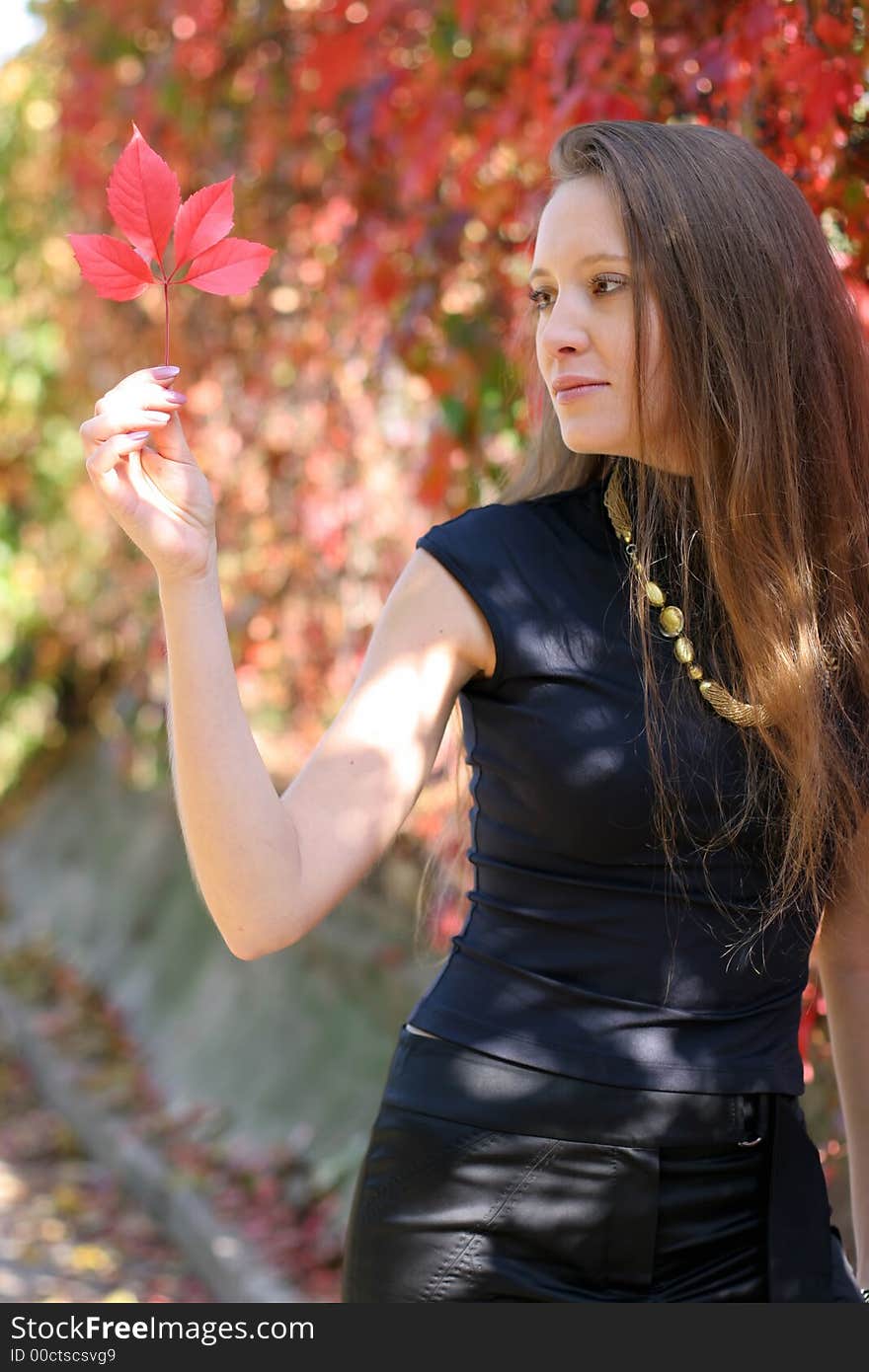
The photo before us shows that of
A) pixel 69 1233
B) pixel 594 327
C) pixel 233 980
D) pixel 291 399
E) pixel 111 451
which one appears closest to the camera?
pixel 111 451

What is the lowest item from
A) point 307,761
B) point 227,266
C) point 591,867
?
point 591,867

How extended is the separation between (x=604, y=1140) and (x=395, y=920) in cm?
296

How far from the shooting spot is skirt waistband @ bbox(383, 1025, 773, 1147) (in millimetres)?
1466

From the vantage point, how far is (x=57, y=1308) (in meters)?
1.85

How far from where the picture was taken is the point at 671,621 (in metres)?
1.55

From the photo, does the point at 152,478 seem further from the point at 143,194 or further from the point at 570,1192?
the point at 570,1192

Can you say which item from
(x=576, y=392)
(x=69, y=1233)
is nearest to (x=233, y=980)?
(x=69, y=1233)

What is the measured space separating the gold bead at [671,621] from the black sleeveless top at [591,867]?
0.6 inches

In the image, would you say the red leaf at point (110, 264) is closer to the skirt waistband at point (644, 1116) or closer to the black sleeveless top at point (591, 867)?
the black sleeveless top at point (591, 867)

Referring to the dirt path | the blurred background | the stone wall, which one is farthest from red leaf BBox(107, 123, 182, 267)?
the dirt path

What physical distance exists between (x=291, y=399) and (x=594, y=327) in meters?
3.31

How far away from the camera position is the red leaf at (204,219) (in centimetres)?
132

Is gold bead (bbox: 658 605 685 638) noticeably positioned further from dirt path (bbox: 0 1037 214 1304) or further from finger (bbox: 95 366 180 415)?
dirt path (bbox: 0 1037 214 1304)

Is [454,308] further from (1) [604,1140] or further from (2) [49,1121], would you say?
(2) [49,1121]
